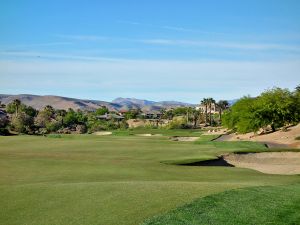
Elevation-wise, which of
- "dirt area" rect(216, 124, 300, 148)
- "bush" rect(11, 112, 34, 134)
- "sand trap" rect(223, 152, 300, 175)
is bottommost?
"sand trap" rect(223, 152, 300, 175)

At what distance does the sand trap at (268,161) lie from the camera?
3597 centimetres

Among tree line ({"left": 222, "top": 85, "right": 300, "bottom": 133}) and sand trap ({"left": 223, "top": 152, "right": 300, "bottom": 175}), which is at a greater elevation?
tree line ({"left": 222, "top": 85, "right": 300, "bottom": 133})

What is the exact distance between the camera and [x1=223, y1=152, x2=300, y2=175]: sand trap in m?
36.0

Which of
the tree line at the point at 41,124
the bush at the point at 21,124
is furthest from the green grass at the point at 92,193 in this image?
the bush at the point at 21,124

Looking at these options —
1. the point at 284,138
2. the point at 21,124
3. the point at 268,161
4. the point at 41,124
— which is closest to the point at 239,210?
the point at 268,161

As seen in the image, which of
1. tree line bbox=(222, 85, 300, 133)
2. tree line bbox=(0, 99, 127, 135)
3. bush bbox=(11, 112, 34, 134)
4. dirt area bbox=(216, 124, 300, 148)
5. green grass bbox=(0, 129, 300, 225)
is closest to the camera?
green grass bbox=(0, 129, 300, 225)

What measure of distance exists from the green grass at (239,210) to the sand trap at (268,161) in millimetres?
17882

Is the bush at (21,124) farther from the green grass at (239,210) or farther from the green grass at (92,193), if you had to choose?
Answer: the green grass at (239,210)

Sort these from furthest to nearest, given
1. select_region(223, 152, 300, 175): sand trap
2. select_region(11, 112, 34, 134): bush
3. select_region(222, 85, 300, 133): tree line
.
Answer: select_region(11, 112, 34, 134): bush < select_region(222, 85, 300, 133): tree line < select_region(223, 152, 300, 175): sand trap

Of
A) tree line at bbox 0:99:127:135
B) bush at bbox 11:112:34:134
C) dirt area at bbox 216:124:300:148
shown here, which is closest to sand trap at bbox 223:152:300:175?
dirt area at bbox 216:124:300:148

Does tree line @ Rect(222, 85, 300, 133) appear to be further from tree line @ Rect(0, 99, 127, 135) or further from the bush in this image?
the bush

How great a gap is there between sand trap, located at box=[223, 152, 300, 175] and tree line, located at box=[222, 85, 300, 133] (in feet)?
122

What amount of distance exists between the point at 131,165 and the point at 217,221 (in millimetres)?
17182

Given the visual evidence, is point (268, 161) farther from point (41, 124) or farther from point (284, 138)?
point (41, 124)
